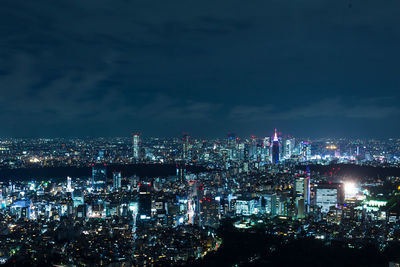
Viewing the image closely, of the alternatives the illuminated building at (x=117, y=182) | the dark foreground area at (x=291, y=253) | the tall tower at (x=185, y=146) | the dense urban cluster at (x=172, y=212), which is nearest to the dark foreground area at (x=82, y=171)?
the dense urban cluster at (x=172, y=212)

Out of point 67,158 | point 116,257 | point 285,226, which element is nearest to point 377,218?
point 285,226

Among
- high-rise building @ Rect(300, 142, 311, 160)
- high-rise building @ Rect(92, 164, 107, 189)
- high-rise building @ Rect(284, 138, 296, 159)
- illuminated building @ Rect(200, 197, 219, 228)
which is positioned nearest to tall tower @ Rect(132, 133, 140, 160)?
high-rise building @ Rect(284, 138, 296, 159)

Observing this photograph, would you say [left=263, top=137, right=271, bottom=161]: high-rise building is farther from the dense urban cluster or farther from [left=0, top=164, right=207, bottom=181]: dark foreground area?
[left=0, top=164, right=207, bottom=181]: dark foreground area

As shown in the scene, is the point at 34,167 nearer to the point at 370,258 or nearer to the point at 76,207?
the point at 76,207

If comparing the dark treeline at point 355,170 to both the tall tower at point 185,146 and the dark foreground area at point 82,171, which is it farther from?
the tall tower at point 185,146

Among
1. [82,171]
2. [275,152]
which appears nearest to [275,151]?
[275,152]
